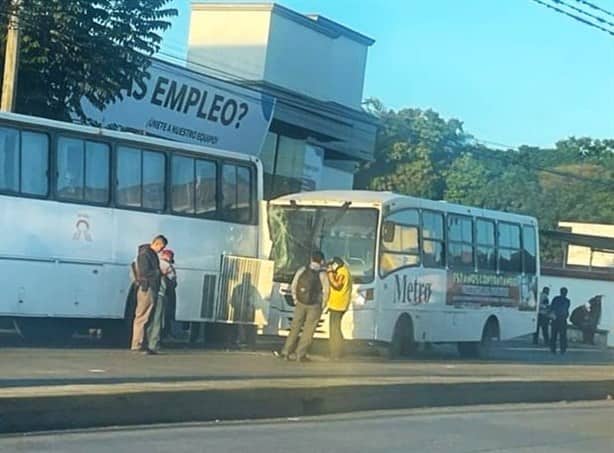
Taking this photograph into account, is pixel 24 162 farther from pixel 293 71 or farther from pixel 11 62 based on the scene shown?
pixel 293 71

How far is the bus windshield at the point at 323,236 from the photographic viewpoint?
2256 centimetres

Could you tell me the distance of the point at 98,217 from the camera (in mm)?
19672

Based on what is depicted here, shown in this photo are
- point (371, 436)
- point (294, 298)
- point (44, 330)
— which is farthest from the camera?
point (44, 330)

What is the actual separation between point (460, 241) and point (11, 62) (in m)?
10.2

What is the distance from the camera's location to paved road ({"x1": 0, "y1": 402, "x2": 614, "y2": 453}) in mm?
11352

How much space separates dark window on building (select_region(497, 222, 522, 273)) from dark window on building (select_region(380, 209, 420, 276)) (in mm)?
4151

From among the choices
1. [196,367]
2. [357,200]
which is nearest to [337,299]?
[357,200]

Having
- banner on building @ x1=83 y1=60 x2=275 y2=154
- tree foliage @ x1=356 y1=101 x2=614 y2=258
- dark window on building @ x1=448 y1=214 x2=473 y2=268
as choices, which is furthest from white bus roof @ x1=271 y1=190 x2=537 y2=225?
tree foliage @ x1=356 y1=101 x2=614 y2=258

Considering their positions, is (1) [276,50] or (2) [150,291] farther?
(1) [276,50]

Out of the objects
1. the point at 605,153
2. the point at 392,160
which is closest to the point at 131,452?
the point at 392,160

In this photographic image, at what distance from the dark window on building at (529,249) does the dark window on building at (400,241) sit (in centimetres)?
551

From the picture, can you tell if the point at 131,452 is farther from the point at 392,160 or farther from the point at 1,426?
the point at 392,160

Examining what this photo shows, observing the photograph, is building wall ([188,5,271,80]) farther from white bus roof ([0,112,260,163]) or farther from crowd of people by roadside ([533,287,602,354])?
white bus roof ([0,112,260,163])

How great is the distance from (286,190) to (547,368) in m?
11.4
